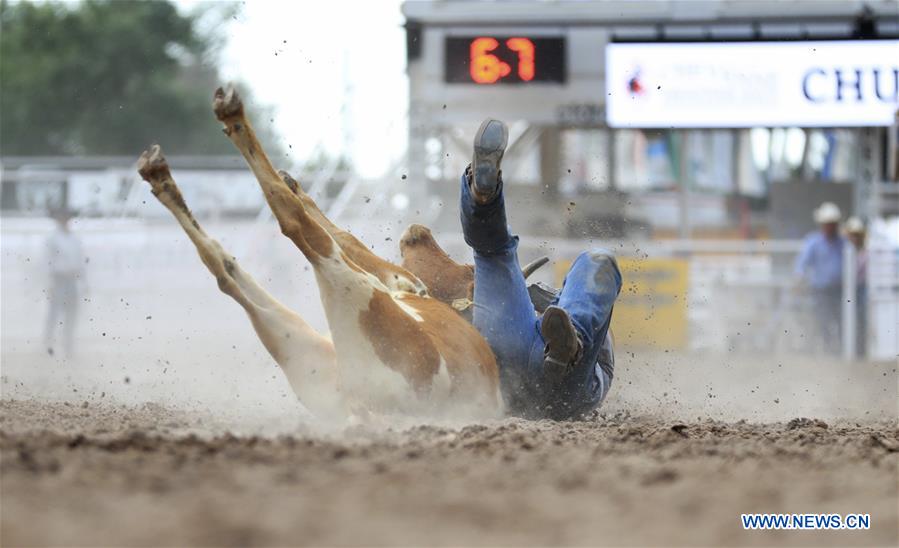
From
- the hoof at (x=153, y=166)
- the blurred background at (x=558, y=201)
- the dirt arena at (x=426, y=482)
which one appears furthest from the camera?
the blurred background at (x=558, y=201)

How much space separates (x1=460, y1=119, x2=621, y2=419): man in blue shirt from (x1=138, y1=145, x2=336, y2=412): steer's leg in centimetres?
69

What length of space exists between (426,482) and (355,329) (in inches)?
52.0

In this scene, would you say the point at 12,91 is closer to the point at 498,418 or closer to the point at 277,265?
the point at 277,265

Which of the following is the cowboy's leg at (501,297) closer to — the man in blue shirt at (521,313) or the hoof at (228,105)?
the man in blue shirt at (521,313)

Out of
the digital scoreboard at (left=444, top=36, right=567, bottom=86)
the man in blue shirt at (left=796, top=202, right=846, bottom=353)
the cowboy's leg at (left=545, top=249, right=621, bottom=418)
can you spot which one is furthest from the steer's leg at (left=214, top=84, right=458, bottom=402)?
the man in blue shirt at (left=796, top=202, right=846, bottom=353)

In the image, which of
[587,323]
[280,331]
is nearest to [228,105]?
[280,331]

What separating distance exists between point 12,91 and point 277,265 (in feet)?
79.7

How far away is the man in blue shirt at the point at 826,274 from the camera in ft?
43.2

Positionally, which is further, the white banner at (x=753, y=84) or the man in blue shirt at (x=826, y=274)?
the man in blue shirt at (x=826, y=274)

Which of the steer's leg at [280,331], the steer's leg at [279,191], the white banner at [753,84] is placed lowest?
the steer's leg at [280,331]

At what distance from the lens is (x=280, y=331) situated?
206 inches

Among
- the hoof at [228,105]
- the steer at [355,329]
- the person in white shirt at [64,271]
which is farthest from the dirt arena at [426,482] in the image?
the person in white shirt at [64,271]

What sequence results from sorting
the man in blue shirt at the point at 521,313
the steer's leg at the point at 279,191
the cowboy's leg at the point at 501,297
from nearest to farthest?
the steer's leg at the point at 279,191 < the man in blue shirt at the point at 521,313 < the cowboy's leg at the point at 501,297

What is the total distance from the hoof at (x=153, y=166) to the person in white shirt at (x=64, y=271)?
23.6ft
